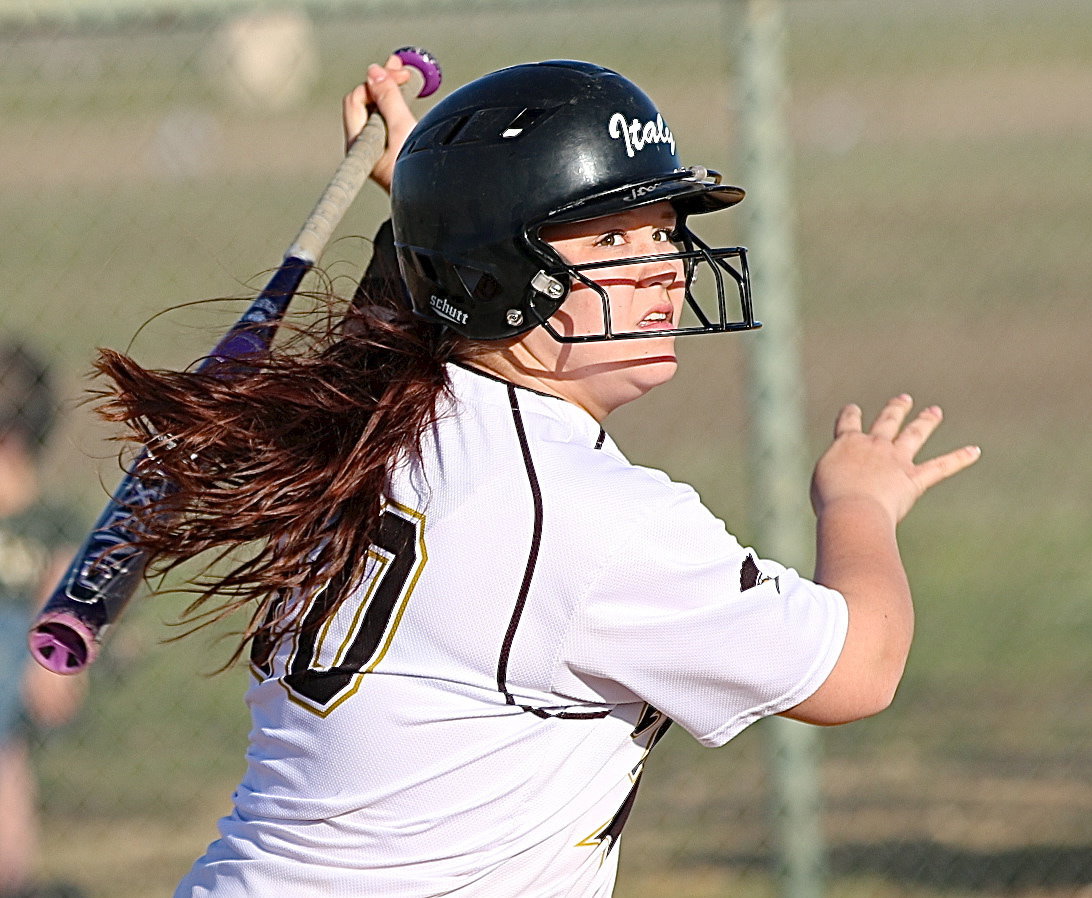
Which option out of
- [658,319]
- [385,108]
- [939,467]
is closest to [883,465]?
[939,467]

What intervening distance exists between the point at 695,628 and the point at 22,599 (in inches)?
129

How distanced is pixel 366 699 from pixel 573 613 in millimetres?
315

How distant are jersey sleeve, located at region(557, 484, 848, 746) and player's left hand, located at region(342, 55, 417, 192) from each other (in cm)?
118

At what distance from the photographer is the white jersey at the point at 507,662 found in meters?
2.07

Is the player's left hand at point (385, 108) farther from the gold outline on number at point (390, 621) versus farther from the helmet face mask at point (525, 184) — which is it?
the gold outline on number at point (390, 621)

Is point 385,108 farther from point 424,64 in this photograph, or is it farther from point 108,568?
point 108,568

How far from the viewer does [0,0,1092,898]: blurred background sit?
4969mm

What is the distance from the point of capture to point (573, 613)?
6.76ft

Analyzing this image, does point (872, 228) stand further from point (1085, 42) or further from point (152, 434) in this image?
point (152, 434)

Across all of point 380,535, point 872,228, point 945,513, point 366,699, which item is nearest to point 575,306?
point 380,535

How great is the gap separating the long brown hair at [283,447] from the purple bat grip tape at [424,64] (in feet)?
2.73

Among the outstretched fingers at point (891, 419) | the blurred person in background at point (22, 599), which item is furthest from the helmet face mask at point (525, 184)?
the blurred person in background at point (22, 599)

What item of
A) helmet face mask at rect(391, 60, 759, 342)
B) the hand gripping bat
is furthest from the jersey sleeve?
the hand gripping bat

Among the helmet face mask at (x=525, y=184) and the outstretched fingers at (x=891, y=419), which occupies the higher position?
the helmet face mask at (x=525, y=184)
